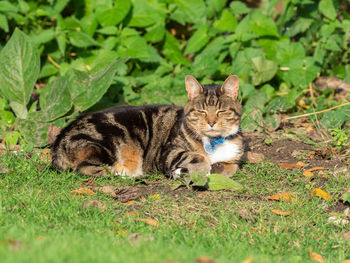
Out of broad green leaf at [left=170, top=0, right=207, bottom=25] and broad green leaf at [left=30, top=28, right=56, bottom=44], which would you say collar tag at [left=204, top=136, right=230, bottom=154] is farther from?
broad green leaf at [left=30, top=28, right=56, bottom=44]

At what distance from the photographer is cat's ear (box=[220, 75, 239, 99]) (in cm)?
468

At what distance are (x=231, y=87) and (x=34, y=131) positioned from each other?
87.3 inches

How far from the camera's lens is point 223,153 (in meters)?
4.66

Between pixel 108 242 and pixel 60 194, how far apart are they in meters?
1.15

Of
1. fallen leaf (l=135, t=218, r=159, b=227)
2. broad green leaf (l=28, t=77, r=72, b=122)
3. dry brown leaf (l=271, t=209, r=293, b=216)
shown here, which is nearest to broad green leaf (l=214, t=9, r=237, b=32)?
broad green leaf (l=28, t=77, r=72, b=122)

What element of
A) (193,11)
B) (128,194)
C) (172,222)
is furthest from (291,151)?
(193,11)

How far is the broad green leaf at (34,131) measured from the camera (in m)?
5.32

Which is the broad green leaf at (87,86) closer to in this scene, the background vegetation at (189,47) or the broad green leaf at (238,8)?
the background vegetation at (189,47)

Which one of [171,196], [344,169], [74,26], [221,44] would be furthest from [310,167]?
[74,26]

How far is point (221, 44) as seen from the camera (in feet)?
22.2

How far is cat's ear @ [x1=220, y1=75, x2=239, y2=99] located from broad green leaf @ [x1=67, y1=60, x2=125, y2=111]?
1.41 metres

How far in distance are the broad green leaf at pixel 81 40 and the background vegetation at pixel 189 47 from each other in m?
0.01

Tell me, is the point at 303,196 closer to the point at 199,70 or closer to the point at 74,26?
the point at 199,70

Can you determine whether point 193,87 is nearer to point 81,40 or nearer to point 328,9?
point 81,40
